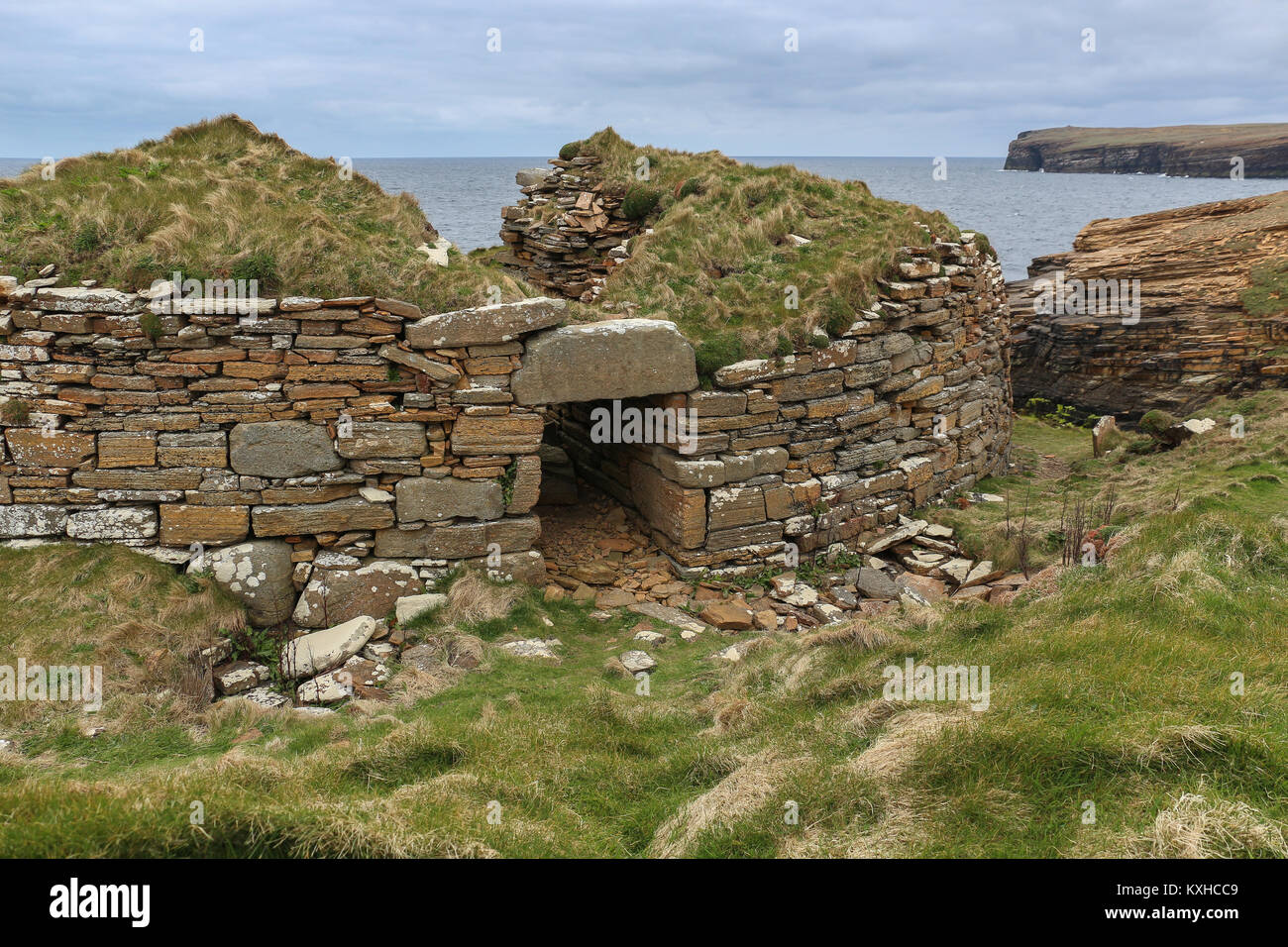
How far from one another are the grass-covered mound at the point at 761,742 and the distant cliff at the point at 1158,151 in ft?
360

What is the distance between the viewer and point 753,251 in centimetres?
1220

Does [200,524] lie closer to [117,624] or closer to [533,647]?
[117,624]

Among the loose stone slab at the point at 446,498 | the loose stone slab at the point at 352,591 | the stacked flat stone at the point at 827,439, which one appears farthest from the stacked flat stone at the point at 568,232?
the loose stone slab at the point at 352,591

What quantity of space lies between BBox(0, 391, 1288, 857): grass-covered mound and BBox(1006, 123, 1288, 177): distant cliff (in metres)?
110

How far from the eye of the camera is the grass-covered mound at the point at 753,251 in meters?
10.9

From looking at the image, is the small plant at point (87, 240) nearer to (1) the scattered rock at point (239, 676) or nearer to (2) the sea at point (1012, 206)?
(1) the scattered rock at point (239, 676)

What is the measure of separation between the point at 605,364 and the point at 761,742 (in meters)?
5.10

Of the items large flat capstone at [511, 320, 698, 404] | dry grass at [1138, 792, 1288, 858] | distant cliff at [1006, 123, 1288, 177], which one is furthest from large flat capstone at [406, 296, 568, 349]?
distant cliff at [1006, 123, 1288, 177]

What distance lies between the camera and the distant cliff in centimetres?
9869

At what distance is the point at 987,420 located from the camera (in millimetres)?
14344

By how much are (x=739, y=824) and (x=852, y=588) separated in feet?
20.5

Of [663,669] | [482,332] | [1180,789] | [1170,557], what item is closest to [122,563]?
[482,332]

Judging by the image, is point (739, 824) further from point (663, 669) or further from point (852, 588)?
point (852, 588)

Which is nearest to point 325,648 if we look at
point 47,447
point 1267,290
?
point 47,447
